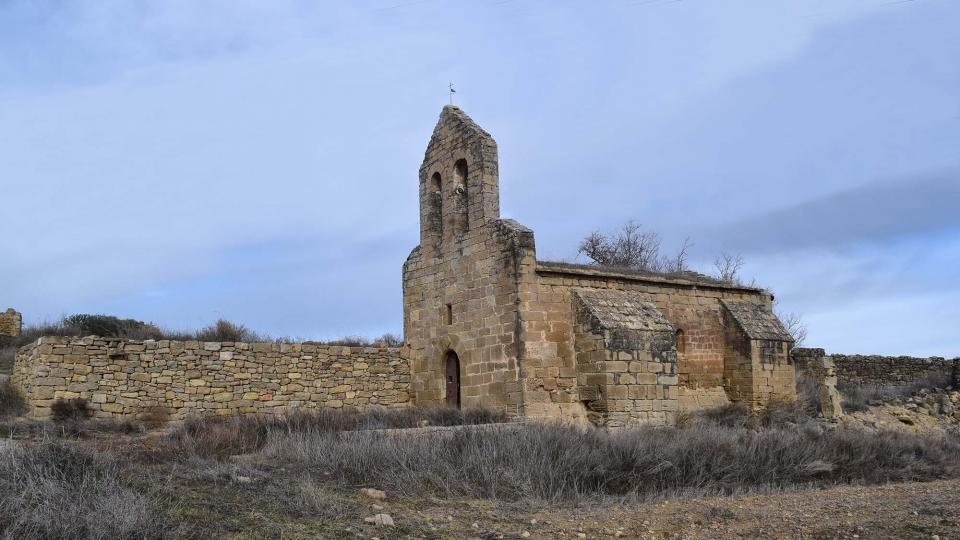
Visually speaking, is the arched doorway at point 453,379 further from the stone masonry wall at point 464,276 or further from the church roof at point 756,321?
the church roof at point 756,321

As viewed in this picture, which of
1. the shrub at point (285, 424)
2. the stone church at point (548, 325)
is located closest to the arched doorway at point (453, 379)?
the stone church at point (548, 325)

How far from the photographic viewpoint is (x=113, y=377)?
45.3 feet

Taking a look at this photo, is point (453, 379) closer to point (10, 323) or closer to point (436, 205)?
point (436, 205)

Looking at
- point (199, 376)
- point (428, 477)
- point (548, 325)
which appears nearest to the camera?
point (428, 477)

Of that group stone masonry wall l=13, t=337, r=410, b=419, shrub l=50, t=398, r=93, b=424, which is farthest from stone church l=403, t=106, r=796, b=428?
shrub l=50, t=398, r=93, b=424

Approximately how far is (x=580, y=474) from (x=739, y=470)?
2555mm

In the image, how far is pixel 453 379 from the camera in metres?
15.9

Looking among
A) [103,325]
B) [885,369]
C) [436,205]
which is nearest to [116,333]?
[103,325]

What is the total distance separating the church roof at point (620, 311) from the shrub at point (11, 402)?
976 centimetres

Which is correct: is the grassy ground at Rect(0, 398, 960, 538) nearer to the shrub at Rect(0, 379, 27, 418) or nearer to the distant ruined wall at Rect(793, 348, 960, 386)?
the shrub at Rect(0, 379, 27, 418)

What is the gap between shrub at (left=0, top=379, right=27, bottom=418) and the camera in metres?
13.4

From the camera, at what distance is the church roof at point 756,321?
1688 cm

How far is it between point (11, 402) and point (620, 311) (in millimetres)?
10744

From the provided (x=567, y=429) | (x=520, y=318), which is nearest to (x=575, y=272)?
(x=520, y=318)
